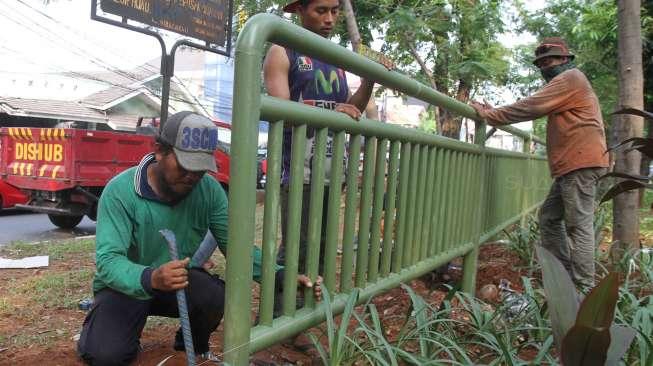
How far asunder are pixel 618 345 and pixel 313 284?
785 millimetres

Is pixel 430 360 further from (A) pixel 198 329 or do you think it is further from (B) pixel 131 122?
(B) pixel 131 122

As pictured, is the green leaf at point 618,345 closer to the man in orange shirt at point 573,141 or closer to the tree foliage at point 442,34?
the man in orange shirt at point 573,141

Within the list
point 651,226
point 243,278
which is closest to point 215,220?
point 243,278

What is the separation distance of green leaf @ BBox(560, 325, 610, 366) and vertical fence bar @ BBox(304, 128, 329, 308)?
713mm

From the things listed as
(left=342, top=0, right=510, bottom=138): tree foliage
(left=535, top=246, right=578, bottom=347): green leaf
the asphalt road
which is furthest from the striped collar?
the asphalt road

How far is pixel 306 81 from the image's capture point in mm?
2180

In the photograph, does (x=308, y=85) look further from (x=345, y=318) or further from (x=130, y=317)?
(x=130, y=317)

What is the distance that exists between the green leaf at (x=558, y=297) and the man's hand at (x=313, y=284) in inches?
25.0

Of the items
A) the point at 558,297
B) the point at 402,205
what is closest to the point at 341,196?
Answer: the point at 402,205

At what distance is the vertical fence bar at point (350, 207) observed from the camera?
5.81ft

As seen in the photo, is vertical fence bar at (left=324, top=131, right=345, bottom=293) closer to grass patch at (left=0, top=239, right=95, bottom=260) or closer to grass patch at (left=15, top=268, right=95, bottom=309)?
grass patch at (left=15, top=268, right=95, bottom=309)

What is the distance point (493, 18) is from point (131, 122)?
1584cm

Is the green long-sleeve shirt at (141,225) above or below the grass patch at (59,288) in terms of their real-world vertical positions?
above

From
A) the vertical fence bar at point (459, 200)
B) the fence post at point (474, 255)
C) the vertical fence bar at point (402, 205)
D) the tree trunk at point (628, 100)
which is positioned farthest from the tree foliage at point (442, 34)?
the vertical fence bar at point (402, 205)
